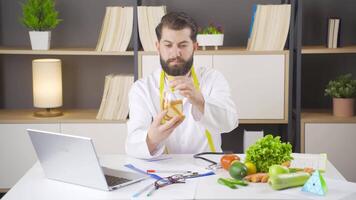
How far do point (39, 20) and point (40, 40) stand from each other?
5.0 inches

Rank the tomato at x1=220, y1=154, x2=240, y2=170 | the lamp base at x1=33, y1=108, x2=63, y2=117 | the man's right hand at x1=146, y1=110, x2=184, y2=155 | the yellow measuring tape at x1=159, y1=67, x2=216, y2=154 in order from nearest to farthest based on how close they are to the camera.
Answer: the tomato at x1=220, y1=154, x2=240, y2=170 < the man's right hand at x1=146, y1=110, x2=184, y2=155 < the yellow measuring tape at x1=159, y1=67, x2=216, y2=154 < the lamp base at x1=33, y1=108, x2=63, y2=117

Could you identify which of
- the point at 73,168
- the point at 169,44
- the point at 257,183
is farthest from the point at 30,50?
the point at 257,183

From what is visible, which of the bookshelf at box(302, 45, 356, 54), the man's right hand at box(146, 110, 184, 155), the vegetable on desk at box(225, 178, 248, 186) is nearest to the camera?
the vegetable on desk at box(225, 178, 248, 186)

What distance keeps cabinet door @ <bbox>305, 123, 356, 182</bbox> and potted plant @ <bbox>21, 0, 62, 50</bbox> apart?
1730mm

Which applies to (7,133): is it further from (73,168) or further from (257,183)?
(257,183)

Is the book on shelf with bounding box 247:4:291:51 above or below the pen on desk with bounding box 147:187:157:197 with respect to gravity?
above

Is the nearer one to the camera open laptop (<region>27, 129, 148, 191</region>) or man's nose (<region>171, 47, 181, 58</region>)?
open laptop (<region>27, 129, 148, 191</region>)

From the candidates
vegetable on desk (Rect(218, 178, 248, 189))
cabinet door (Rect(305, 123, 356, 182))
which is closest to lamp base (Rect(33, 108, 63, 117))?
cabinet door (Rect(305, 123, 356, 182))

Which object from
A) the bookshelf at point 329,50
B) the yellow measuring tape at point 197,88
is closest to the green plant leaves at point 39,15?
the yellow measuring tape at point 197,88

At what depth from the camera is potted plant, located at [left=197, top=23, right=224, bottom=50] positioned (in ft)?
12.7

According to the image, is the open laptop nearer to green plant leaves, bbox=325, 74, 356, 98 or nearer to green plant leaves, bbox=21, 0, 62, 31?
green plant leaves, bbox=21, 0, 62, 31

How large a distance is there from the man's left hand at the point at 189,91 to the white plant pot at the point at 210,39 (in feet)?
3.62

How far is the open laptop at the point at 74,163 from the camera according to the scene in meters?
2.20

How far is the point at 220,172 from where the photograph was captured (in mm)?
2428
